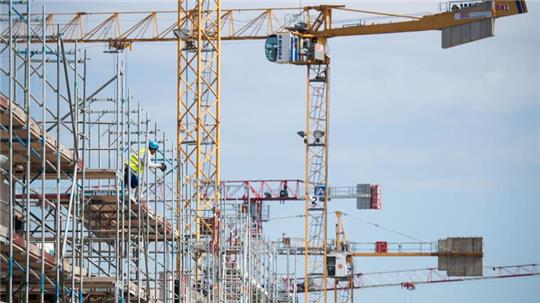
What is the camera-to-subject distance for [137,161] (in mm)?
52906

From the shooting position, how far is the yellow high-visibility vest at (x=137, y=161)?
5193 cm

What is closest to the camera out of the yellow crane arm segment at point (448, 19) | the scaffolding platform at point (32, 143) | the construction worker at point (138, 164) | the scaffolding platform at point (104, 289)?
the scaffolding platform at point (32, 143)

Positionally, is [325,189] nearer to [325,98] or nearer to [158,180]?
[325,98]

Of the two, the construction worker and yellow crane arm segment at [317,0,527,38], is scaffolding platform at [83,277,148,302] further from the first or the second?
yellow crane arm segment at [317,0,527,38]

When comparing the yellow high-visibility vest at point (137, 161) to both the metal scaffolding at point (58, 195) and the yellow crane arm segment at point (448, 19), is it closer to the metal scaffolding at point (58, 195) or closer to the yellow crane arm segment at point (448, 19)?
the metal scaffolding at point (58, 195)

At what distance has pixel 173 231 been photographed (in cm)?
6066

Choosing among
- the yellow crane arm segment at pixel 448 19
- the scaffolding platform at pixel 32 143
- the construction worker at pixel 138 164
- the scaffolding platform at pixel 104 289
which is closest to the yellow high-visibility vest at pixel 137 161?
the construction worker at pixel 138 164

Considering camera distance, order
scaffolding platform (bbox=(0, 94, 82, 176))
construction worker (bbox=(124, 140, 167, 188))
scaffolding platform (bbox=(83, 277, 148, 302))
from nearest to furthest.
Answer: scaffolding platform (bbox=(0, 94, 82, 176))
scaffolding platform (bbox=(83, 277, 148, 302))
construction worker (bbox=(124, 140, 167, 188))

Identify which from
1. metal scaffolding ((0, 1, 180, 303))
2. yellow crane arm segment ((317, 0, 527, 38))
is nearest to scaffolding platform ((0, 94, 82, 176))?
metal scaffolding ((0, 1, 180, 303))

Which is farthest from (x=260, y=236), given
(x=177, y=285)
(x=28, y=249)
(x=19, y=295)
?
(x=28, y=249)

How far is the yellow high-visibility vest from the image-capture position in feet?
170

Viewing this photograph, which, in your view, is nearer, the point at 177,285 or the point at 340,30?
the point at 177,285

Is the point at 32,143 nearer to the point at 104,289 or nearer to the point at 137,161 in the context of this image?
the point at 104,289

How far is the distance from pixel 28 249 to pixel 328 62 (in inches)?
3011
